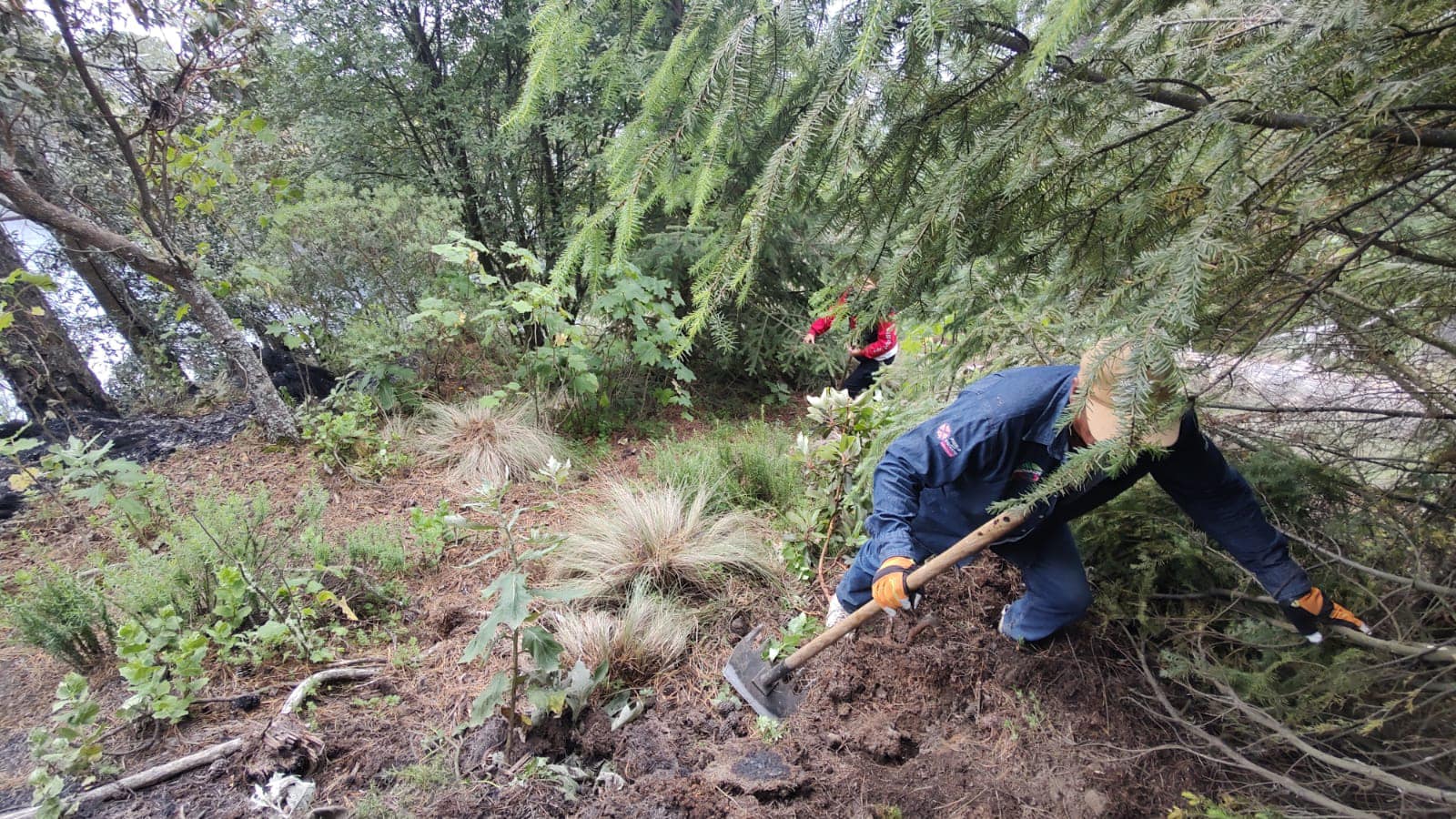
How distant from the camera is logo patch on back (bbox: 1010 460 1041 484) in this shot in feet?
6.64

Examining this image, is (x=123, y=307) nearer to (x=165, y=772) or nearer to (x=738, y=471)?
(x=165, y=772)

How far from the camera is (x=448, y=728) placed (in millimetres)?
2080

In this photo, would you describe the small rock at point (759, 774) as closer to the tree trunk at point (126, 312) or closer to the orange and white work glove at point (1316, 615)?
the orange and white work glove at point (1316, 615)

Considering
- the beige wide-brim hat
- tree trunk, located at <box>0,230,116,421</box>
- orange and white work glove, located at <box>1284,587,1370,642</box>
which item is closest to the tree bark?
tree trunk, located at <box>0,230,116,421</box>

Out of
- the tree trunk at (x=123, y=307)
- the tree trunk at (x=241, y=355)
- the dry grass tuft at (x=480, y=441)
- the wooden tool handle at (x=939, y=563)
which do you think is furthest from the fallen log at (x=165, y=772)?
the tree trunk at (x=123, y=307)

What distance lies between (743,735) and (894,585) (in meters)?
0.84

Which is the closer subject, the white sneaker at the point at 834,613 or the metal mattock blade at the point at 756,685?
the metal mattock blade at the point at 756,685

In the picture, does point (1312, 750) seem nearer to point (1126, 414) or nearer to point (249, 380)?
point (1126, 414)

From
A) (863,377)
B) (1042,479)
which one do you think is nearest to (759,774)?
(1042,479)

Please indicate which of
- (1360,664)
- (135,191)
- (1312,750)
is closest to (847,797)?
(1312,750)

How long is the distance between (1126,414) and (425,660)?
103 inches

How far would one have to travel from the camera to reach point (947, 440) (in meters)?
2.00

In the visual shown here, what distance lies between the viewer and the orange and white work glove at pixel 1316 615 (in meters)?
1.86

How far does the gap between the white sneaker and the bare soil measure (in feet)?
0.36
